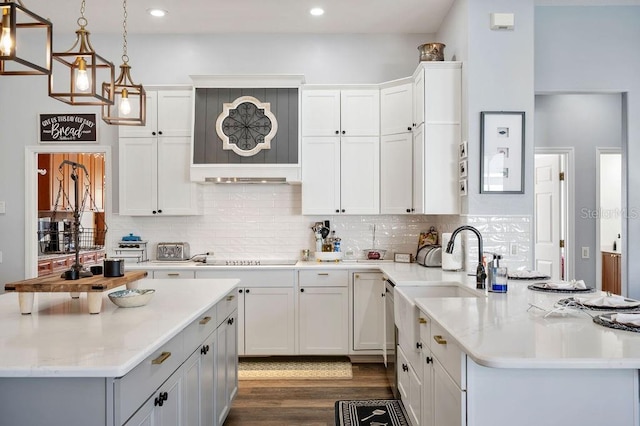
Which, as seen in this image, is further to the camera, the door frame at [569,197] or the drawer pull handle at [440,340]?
the door frame at [569,197]

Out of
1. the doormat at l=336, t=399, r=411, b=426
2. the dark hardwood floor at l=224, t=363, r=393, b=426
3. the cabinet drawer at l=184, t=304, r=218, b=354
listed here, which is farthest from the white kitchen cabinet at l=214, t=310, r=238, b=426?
the doormat at l=336, t=399, r=411, b=426

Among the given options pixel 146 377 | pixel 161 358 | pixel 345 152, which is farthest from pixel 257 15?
pixel 146 377

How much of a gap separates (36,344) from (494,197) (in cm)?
328

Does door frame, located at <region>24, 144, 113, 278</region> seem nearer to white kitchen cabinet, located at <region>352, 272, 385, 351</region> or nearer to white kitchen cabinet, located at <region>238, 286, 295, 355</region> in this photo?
white kitchen cabinet, located at <region>238, 286, 295, 355</region>

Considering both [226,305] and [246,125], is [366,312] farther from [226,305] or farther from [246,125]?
[246,125]

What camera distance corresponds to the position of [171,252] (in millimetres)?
→ 4922

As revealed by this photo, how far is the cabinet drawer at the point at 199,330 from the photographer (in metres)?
2.24

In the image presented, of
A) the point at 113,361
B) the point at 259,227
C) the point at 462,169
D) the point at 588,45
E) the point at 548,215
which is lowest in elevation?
the point at 113,361

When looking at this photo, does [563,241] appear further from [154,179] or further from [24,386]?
[24,386]

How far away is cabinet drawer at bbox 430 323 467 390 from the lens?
169 cm

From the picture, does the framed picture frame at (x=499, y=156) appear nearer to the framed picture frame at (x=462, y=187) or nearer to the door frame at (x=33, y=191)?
the framed picture frame at (x=462, y=187)

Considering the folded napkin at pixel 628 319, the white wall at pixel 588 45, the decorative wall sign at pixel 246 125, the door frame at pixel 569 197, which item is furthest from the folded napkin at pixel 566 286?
the door frame at pixel 569 197

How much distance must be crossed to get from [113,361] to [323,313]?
317 centimetres

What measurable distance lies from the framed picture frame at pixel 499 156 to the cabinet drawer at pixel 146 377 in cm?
273
